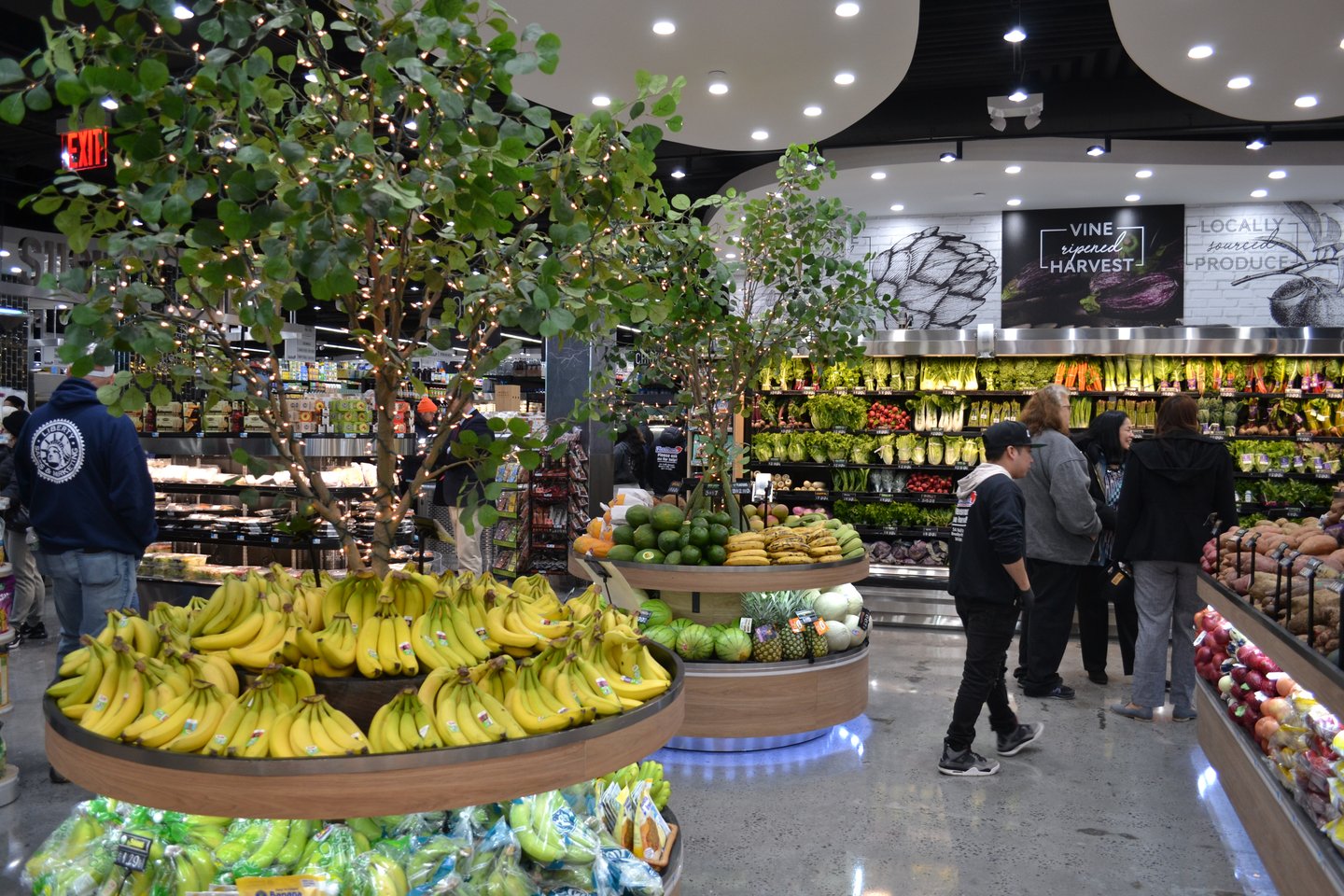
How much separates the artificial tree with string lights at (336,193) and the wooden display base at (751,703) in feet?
8.17

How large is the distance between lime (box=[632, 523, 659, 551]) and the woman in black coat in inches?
120

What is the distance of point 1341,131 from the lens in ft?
29.5

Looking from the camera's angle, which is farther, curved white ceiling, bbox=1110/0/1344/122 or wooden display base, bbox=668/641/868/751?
curved white ceiling, bbox=1110/0/1344/122

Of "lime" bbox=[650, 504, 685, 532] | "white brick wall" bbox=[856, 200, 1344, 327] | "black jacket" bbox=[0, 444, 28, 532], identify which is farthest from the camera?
"white brick wall" bbox=[856, 200, 1344, 327]

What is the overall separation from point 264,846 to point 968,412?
25.5 feet

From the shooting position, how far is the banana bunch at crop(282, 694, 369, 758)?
6.39 ft

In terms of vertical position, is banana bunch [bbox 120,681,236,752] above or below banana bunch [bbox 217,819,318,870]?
above

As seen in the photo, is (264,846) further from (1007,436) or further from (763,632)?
(1007,436)

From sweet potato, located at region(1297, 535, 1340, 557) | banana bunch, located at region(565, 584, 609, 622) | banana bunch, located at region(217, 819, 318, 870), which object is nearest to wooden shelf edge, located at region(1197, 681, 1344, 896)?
sweet potato, located at region(1297, 535, 1340, 557)

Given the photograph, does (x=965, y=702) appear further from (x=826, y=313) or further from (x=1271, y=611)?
(x=826, y=313)

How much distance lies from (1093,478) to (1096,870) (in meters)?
3.32

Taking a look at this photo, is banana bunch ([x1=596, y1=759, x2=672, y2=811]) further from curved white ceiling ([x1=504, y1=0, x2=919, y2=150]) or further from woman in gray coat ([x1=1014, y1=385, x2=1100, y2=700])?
curved white ceiling ([x1=504, y1=0, x2=919, y2=150])

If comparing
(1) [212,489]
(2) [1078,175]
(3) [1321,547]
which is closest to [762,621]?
(3) [1321,547]

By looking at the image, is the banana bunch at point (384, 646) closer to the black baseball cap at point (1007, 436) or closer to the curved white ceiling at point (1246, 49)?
the black baseball cap at point (1007, 436)
